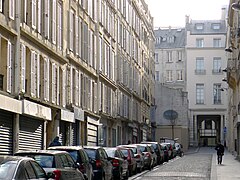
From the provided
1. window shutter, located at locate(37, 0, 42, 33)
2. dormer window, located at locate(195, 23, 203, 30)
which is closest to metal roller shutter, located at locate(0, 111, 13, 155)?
window shutter, located at locate(37, 0, 42, 33)

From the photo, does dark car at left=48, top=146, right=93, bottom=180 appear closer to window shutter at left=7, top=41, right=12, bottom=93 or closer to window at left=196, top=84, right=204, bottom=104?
window shutter at left=7, top=41, right=12, bottom=93

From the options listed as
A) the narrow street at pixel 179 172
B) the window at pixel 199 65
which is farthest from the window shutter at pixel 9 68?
the window at pixel 199 65

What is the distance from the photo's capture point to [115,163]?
26.1 m

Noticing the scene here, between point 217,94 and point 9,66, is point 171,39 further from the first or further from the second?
point 9,66

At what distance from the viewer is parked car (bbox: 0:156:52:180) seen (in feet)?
38.4

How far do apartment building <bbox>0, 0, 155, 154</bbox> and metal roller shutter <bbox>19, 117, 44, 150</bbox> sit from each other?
0.04m

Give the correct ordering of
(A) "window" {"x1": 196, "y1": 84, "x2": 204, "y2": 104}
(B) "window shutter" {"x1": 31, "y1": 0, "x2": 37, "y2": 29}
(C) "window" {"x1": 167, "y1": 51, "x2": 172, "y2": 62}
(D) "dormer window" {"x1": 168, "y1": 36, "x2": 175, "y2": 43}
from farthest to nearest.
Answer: (D) "dormer window" {"x1": 168, "y1": 36, "x2": 175, "y2": 43}
(C) "window" {"x1": 167, "y1": 51, "x2": 172, "y2": 62}
(A) "window" {"x1": 196, "y1": 84, "x2": 204, "y2": 104}
(B) "window shutter" {"x1": 31, "y1": 0, "x2": 37, "y2": 29}

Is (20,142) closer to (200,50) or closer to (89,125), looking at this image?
(89,125)

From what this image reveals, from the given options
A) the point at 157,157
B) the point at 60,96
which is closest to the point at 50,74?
the point at 60,96

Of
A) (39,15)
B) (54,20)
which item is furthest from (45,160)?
(54,20)

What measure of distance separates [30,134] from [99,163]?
5.89 meters

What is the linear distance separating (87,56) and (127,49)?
58.9 ft

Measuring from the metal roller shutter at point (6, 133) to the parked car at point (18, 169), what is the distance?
10480 millimetres

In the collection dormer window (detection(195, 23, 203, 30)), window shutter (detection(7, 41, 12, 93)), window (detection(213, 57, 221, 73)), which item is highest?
dormer window (detection(195, 23, 203, 30))
